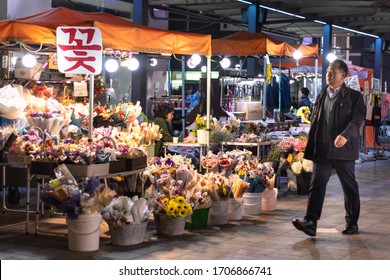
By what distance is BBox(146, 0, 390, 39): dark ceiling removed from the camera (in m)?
19.2

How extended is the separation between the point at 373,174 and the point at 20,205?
880 centimetres

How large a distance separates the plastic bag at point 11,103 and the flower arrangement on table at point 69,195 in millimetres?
2887

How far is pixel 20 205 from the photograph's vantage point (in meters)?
11.2

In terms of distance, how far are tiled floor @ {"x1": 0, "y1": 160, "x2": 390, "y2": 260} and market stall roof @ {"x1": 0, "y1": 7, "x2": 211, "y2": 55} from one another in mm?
2408

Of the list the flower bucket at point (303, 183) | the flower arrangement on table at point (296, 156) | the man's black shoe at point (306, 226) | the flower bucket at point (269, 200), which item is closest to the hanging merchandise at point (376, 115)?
the flower arrangement on table at point (296, 156)

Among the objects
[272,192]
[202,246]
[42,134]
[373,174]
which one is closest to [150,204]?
[202,246]

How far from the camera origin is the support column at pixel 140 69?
53.6 ft

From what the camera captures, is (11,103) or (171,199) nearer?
(171,199)

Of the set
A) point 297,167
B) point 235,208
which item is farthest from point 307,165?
point 235,208

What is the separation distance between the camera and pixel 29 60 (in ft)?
39.0

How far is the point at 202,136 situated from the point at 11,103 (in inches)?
129

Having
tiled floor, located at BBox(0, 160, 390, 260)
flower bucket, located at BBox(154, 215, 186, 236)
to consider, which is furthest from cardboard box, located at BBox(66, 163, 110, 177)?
flower bucket, located at BBox(154, 215, 186, 236)

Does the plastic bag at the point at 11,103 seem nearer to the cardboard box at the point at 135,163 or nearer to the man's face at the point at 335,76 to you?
the cardboard box at the point at 135,163

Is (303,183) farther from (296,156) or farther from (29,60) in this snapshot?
(29,60)
